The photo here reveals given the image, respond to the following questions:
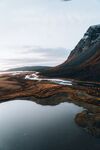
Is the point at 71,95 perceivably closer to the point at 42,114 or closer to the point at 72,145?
the point at 42,114

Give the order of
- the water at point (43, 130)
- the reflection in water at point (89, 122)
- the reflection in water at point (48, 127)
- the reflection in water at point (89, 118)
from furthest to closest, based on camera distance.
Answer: the reflection in water at point (89, 118) → the reflection in water at point (89, 122) → the reflection in water at point (48, 127) → the water at point (43, 130)

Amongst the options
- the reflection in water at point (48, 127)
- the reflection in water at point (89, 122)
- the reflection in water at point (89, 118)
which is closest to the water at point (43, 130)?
the reflection in water at point (48, 127)

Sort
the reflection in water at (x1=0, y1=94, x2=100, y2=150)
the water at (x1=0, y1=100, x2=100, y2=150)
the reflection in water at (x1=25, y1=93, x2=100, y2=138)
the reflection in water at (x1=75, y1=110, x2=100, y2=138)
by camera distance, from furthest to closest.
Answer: the reflection in water at (x1=25, y1=93, x2=100, y2=138)
the reflection in water at (x1=75, y1=110, x2=100, y2=138)
the reflection in water at (x1=0, y1=94, x2=100, y2=150)
the water at (x1=0, y1=100, x2=100, y2=150)

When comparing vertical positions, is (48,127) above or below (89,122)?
below

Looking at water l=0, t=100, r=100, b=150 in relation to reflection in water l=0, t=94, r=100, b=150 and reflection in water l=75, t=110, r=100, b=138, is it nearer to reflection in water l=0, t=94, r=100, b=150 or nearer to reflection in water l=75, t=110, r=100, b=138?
reflection in water l=0, t=94, r=100, b=150

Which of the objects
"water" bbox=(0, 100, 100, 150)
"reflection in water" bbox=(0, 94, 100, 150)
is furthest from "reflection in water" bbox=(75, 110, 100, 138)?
"water" bbox=(0, 100, 100, 150)

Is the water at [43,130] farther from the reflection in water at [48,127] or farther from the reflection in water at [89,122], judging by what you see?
the reflection in water at [89,122]

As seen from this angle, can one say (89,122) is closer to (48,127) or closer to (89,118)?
(89,118)

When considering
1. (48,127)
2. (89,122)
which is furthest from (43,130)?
(89,122)
